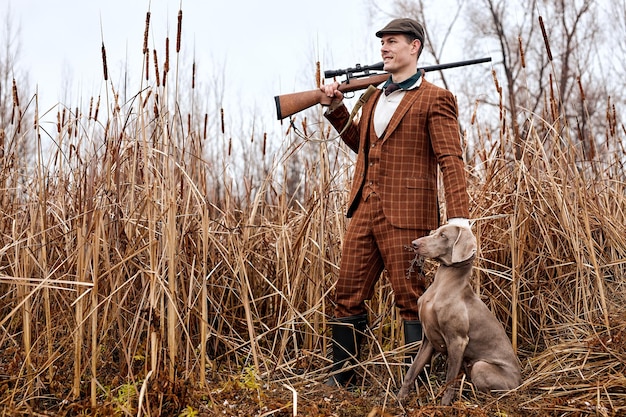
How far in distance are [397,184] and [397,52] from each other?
2.32 ft

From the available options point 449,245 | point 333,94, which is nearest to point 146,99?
point 333,94

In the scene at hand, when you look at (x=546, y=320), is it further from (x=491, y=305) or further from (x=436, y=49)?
(x=436, y=49)

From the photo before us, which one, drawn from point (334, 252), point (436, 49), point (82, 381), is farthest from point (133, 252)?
point (436, 49)

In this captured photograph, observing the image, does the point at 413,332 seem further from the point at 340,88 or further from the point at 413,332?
the point at 340,88

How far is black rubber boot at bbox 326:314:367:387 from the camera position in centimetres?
369

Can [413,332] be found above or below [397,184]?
below

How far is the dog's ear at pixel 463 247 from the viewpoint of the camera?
10.6ft

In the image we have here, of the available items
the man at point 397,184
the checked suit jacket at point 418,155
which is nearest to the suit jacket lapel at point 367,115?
the man at point 397,184

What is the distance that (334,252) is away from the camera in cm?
428

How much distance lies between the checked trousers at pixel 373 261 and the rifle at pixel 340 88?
0.61m

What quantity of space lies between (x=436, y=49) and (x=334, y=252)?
15895 millimetres

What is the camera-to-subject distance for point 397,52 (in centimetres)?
362

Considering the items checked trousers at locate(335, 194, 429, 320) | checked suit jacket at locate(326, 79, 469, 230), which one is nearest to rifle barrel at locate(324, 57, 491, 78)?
checked suit jacket at locate(326, 79, 469, 230)

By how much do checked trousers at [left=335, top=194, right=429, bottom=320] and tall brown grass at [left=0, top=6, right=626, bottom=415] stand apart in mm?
247
